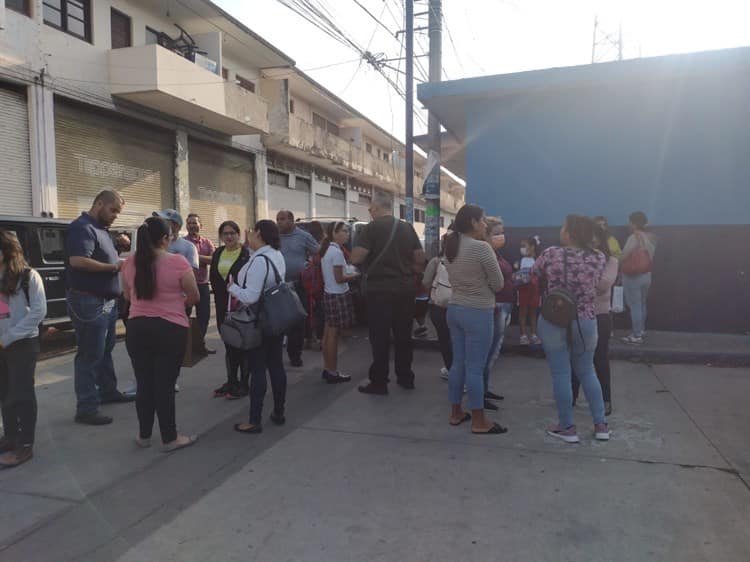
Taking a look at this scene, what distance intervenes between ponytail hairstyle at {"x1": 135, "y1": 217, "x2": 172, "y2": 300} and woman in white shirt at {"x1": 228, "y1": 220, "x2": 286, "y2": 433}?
2.03ft

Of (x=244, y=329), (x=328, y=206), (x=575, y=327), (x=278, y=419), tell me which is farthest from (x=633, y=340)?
(x=328, y=206)

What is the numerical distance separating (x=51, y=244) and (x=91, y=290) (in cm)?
418

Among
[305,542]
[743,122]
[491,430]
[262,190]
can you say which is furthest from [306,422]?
[262,190]

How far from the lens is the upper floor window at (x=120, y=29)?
13.9 meters

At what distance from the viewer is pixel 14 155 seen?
11.3 m

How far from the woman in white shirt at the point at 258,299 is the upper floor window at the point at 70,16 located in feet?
37.1

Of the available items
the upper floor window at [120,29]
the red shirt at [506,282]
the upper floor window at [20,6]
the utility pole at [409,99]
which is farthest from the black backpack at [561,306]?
the upper floor window at [120,29]

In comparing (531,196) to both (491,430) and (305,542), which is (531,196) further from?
(305,542)

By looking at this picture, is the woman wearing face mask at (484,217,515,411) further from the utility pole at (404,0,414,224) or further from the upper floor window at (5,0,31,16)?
the upper floor window at (5,0,31,16)

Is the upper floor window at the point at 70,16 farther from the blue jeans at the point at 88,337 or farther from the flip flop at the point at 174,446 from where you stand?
the flip flop at the point at 174,446

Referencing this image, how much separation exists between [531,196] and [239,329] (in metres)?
5.53

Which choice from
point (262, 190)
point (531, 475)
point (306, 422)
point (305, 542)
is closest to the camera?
point (305, 542)

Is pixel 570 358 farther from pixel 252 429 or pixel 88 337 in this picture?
pixel 88 337

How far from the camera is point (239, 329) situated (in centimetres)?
399
